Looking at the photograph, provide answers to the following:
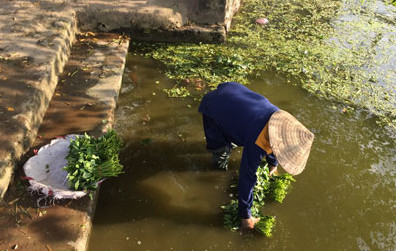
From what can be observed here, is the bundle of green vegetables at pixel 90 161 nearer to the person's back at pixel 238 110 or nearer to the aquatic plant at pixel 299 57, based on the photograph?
the person's back at pixel 238 110

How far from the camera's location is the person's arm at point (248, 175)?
2381 mm

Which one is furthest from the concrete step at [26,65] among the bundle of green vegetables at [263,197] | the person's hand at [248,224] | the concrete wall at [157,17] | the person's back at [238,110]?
the person's hand at [248,224]

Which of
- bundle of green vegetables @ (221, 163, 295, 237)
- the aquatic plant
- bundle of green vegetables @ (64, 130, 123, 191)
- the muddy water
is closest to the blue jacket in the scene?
bundle of green vegetables @ (221, 163, 295, 237)

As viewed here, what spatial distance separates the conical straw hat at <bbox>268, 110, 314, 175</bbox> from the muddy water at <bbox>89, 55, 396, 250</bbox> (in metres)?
1.17

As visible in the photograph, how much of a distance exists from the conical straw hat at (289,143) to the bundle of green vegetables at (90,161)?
1.71 meters

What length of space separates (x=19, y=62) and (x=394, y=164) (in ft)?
17.5

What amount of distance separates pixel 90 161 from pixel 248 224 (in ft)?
5.70

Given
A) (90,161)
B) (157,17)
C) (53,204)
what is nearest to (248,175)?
(90,161)

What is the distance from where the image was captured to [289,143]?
85.0 inches

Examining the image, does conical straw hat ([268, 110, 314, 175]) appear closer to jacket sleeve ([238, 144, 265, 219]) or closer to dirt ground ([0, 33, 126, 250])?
jacket sleeve ([238, 144, 265, 219])

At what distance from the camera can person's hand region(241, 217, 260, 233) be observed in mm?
2861

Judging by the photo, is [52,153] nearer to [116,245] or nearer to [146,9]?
[116,245]

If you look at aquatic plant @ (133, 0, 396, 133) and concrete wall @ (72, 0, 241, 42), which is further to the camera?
concrete wall @ (72, 0, 241, 42)

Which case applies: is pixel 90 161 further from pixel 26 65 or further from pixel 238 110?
A: pixel 26 65
